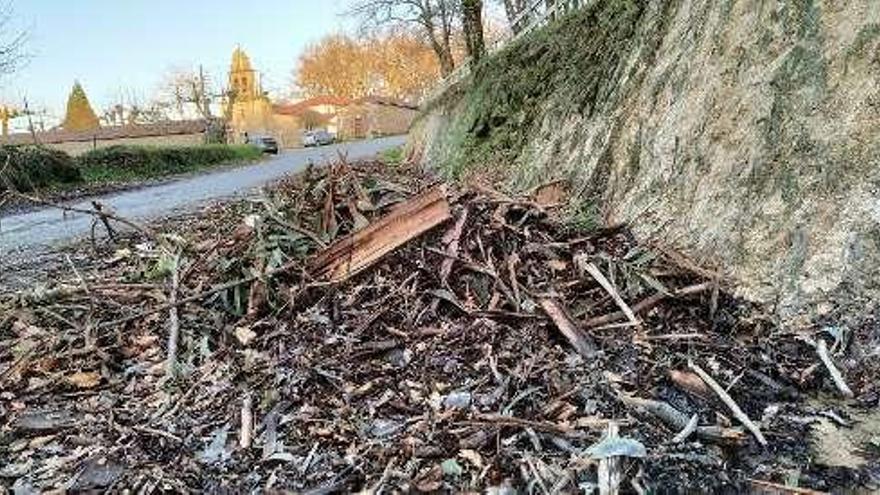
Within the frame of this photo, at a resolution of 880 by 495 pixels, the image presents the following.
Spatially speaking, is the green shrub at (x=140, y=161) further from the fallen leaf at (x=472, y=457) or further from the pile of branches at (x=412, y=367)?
the fallen leaf at (x=472, y=457)

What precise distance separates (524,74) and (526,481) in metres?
7.44

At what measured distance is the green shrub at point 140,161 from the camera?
23.0 meters

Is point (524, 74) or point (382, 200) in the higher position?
point (524, 74)

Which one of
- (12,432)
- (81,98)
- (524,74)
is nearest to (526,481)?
(12,432)

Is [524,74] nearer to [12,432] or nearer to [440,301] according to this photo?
[440,301]

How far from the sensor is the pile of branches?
10.3 feet

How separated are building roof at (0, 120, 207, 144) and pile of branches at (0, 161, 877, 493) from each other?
38135 millimetres

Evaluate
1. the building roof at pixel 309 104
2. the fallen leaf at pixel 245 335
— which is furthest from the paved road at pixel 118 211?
the building roof at pixel 309 104

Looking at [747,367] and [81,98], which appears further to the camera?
[81,98]

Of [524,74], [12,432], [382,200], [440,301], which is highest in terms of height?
[524,74]

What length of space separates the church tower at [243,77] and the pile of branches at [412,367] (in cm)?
8473

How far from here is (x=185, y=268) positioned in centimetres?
534

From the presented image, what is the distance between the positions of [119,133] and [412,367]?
146ft

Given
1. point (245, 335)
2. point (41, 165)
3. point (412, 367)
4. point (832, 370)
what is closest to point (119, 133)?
point (41, 165)
